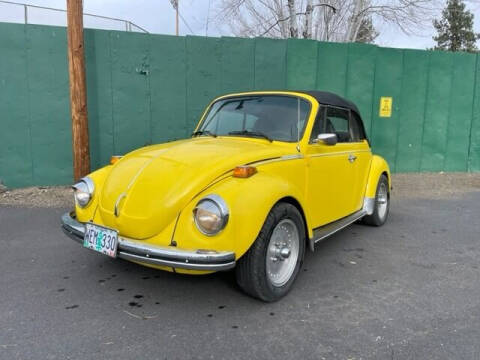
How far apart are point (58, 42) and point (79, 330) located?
578 centimetres

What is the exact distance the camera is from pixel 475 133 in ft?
31.7

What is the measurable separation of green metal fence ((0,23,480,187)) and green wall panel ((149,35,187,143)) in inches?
0.7

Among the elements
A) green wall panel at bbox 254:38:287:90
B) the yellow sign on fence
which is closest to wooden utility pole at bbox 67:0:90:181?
green wall panel at bbox 254:38:287:90

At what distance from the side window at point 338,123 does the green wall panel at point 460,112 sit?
614 centimetres

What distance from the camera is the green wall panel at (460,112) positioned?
9270mm

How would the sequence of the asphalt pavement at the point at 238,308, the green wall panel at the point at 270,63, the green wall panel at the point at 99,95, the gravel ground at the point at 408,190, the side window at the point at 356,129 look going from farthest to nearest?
the green wall panel at the point at 270,63 → the green wall panel at the point at 99,95 → the gravel ground at the point at 408,190 → the side window at the point at 356,129 → the asphalt pavement at the point at 238,308

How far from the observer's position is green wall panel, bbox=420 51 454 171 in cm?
910

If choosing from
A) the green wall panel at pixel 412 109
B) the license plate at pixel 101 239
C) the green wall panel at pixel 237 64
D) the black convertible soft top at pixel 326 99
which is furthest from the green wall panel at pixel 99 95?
the green wall panel at pixel 412 109

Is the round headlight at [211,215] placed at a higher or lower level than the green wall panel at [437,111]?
lower

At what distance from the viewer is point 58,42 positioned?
6.72 m

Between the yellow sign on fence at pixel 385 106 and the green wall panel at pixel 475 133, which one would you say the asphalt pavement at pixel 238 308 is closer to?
the yellow sign on fence at pixel 385 106

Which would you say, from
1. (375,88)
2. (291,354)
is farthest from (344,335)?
(375,88)

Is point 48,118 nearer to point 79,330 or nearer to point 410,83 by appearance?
point 79,330

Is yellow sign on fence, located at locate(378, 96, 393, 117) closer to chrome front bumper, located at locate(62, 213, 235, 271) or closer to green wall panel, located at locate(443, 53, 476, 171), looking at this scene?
green wall panel, located at locate(443, 53, 476, 171)
